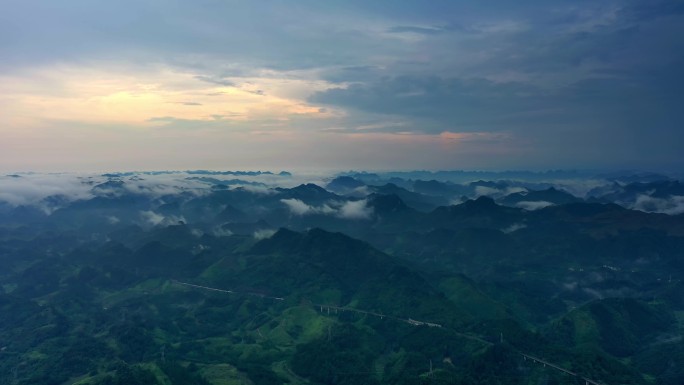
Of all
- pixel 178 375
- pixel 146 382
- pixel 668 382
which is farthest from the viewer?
pixel 668 382

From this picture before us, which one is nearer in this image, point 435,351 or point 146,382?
point 146,382

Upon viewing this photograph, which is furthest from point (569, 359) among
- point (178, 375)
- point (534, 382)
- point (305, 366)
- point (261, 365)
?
point (178, 375)

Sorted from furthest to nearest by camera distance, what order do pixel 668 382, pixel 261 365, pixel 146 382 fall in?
pixel 261 365 → pixel 668 382 → pixel 146 382

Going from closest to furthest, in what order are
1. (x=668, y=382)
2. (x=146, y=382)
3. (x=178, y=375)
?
(x=146, y=382) < (x=178, y=375) < (x=668, y=382)

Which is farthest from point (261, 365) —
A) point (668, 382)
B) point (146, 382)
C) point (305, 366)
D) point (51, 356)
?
point (668, 382)

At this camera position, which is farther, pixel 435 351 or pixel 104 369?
pixel 435 351

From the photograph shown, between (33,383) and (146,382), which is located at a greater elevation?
(146,382)

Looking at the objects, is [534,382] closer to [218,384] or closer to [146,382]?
[218,384]

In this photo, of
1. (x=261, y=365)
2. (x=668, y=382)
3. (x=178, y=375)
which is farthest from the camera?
(x=261, y=365)

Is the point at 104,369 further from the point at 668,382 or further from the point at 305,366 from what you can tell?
the point at 668,382
